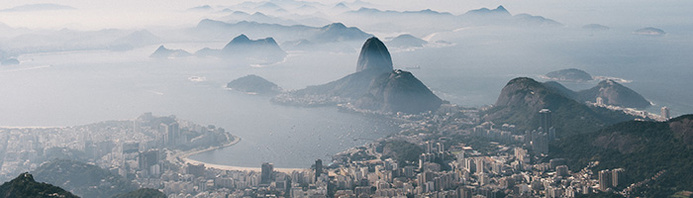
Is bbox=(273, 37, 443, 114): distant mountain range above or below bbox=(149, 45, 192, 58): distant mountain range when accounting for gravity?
below

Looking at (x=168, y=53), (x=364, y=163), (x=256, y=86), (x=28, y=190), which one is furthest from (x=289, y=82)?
(x=28, y=190)

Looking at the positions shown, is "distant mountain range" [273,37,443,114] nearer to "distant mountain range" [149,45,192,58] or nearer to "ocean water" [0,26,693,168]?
"ocean water" [0,26,693,168]

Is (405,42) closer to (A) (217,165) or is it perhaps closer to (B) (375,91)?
(B) (375,91)

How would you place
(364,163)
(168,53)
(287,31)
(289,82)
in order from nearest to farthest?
1. (364,163)
2. (289,82)
3. (168,53)
4. (287,31)

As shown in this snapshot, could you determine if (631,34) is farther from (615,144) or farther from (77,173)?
(77,173)

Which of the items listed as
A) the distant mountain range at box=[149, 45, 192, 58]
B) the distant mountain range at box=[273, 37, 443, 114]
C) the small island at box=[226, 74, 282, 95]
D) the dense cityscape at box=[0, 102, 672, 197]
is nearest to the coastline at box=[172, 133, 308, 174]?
the dense cityscape at box=[0, 102, 672, 197]

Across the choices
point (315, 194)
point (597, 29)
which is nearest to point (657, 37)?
point (597, 29)
